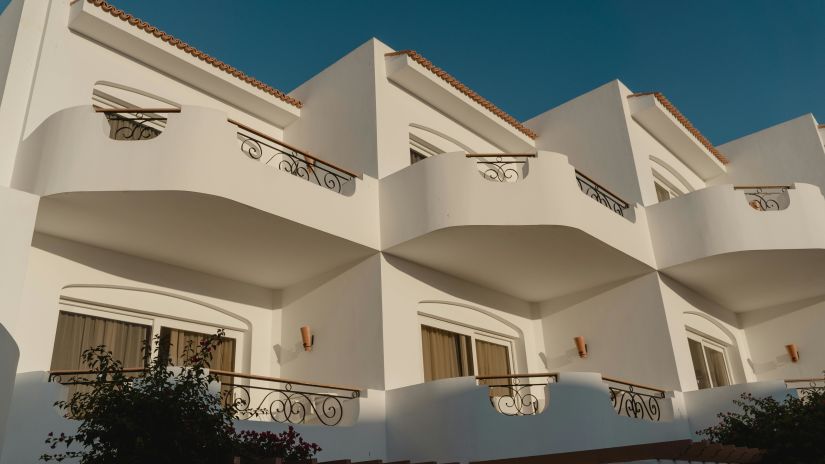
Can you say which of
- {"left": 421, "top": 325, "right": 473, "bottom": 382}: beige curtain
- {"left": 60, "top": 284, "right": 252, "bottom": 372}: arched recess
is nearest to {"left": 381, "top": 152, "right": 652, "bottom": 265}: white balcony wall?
{"left": 421, "top": 325, "right": 473, "bottom": 382}: beige curtain

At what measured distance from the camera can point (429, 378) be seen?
12109 mm

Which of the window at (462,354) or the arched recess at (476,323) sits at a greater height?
the arched recess at (476,323)

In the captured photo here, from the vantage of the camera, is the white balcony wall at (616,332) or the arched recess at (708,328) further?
the arched recess at (708,328)

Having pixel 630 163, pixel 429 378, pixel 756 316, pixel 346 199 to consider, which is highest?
pixel 630 163

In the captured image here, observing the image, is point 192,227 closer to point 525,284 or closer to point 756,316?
point 525,284

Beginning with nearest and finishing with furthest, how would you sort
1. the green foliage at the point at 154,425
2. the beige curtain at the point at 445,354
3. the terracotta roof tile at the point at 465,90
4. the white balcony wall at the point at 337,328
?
the green foliage at the point at 154,425 → the white balcony wall at the point at 337,328 → the beige curtain at the point at 445,354 → the terracotta roof tile at the point at 465,90

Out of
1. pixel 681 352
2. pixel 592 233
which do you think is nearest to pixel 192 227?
pixel 592 233

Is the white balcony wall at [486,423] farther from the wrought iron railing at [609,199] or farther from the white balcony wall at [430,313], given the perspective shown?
the wrought iron railing at [609,199]

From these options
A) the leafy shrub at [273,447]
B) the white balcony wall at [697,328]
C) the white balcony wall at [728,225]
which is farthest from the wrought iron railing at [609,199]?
the leafy shrub at [273,447]

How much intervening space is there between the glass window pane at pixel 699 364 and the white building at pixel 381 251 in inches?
2.3

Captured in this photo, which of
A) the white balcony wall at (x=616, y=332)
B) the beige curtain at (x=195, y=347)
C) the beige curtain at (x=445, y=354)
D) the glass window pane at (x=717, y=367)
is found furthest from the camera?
the glass window pane at (x=717, y=367)

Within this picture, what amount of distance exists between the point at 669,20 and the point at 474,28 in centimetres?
487

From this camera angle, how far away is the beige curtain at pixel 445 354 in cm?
1232

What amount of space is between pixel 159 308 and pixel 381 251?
11.6 feet
